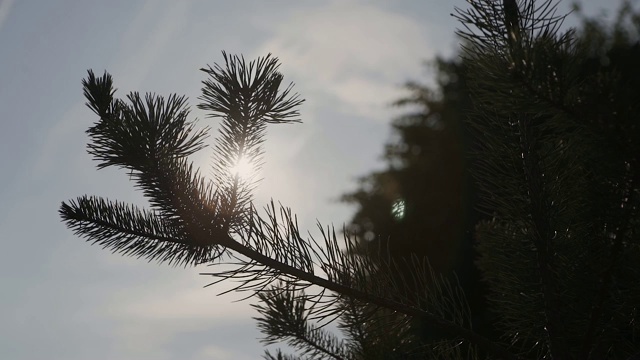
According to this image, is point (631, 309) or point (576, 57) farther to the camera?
point (631, 309)

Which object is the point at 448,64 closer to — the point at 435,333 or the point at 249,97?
the point at 435,333

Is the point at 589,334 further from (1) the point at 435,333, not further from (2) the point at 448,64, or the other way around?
(2) the point at 448,64

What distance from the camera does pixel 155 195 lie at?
174cm

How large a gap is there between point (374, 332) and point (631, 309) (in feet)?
2.60

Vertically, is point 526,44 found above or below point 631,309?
above

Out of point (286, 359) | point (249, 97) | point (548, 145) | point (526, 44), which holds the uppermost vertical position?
point (249, 97)

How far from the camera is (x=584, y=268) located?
1630 mm

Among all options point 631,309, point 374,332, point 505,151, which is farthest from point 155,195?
point 631,309

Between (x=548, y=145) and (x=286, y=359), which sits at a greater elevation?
(x=548, y=145)

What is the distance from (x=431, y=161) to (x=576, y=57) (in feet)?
31.0

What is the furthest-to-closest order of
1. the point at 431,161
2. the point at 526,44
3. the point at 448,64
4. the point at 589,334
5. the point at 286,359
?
1. the point at 448,64
2. the point at 431,161
3. the point at 286,359
4. the point at 589,334
5. the point at 526,44

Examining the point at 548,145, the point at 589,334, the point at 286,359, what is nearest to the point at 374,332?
the point at 286,359

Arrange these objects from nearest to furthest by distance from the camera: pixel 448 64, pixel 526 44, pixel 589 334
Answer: pixel 526 44
pixel 589 334
pixel 448 64

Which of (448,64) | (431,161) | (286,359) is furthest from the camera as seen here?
(448,64)
